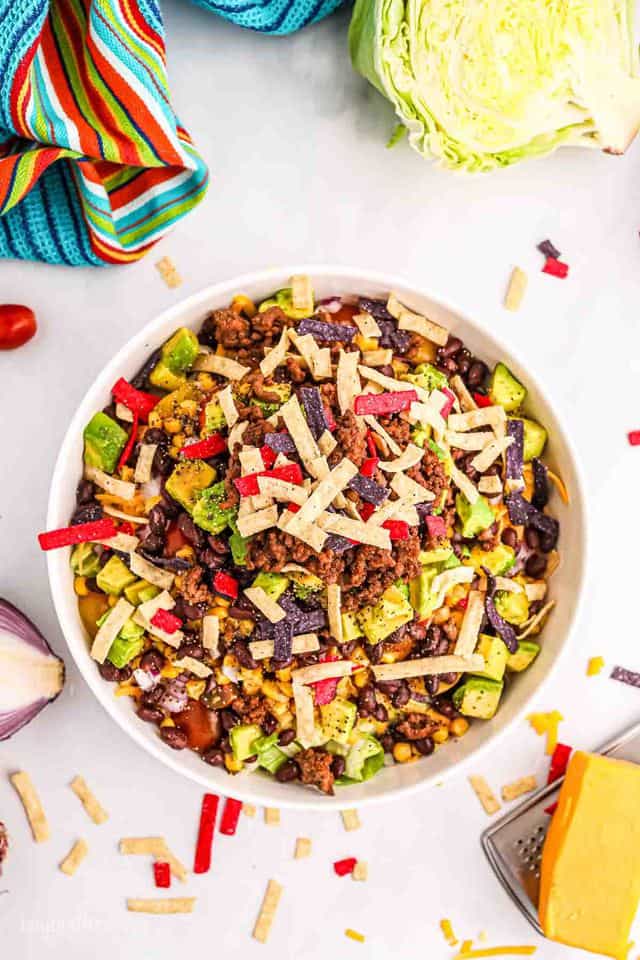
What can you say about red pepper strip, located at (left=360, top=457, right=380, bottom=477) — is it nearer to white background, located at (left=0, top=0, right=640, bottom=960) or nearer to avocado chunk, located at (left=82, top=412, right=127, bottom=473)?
avocado chunk, located at (left=82, top=412, right=127, bottom=473)

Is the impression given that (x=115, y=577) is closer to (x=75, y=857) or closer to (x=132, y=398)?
A: (x=132, y=398)

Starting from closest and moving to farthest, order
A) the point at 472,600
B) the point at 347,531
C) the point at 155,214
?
the point at 347,531
the point at 472,600
the point at 155,214

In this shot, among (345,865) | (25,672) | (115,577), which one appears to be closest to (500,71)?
(115,577)

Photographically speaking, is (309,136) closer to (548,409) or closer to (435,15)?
(435,15)

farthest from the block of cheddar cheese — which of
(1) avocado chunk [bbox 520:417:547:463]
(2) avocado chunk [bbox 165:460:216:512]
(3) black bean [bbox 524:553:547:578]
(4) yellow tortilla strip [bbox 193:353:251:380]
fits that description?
(4) yellow tortilla strip [bbox 193:353:251:380]

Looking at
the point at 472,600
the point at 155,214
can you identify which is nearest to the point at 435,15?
the point at 155,214

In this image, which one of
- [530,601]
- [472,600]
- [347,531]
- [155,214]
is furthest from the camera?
[155,214]
